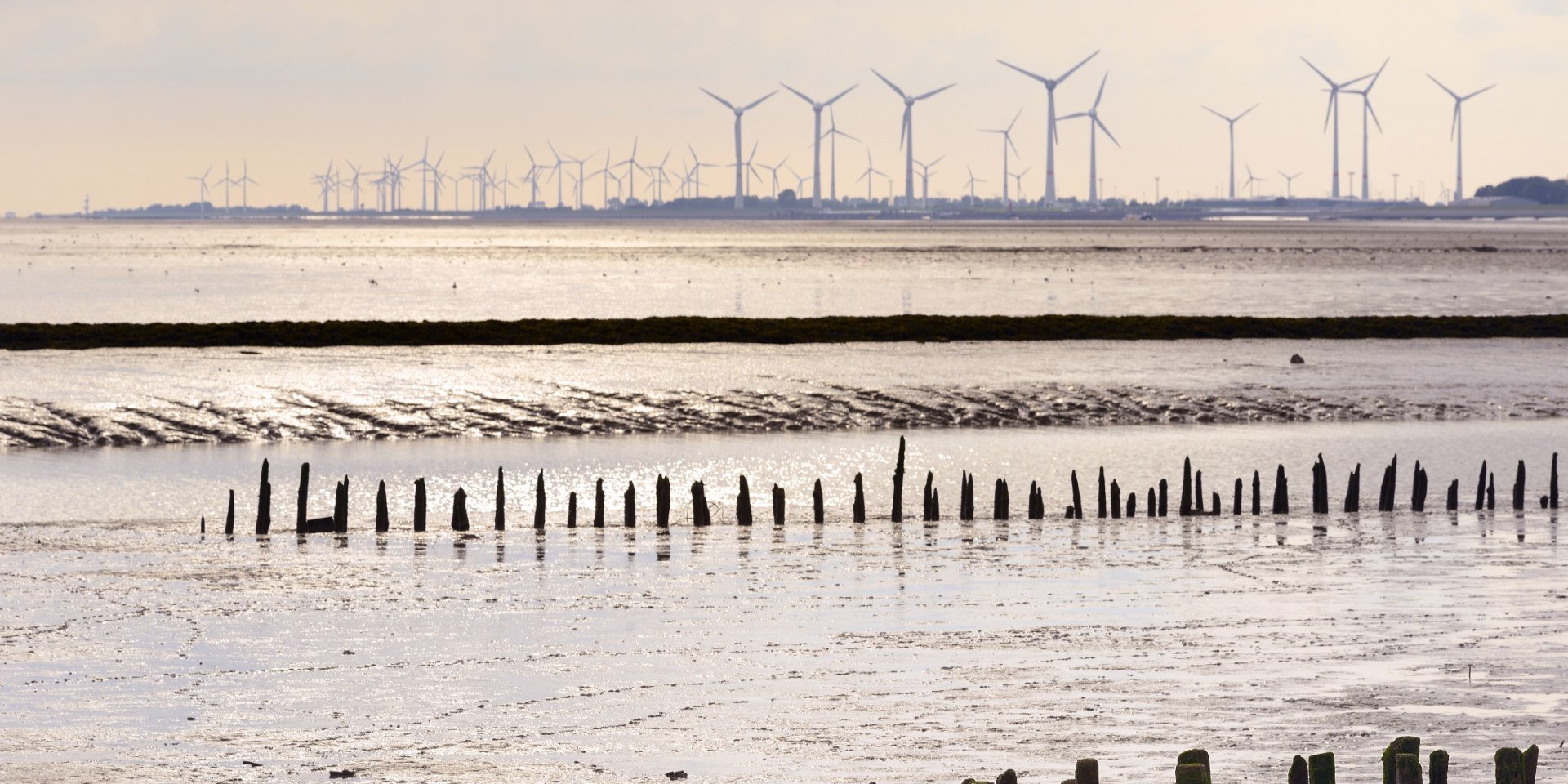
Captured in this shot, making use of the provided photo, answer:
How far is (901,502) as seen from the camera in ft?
119

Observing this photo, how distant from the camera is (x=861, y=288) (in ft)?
465

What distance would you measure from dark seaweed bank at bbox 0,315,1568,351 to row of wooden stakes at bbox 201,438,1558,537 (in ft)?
123

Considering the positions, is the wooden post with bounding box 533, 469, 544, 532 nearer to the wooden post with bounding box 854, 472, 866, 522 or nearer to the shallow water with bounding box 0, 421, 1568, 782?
the shallow water with bounding box 0, 421, 1568, 782

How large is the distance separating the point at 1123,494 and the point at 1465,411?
20.6m

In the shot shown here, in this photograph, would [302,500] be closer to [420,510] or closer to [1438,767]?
[420,510]

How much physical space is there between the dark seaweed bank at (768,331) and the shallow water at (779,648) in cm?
3632

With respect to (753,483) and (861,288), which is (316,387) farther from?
(861,288)

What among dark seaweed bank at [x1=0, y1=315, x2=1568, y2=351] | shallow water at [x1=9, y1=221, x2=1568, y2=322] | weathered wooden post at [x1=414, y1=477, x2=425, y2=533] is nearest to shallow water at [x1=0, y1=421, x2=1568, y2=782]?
weathered wooden post at [x1=414, y1=477, x2=425, y2=533]

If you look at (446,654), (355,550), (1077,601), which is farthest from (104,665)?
(1077,601)

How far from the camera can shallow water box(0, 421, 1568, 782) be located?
61.3ft

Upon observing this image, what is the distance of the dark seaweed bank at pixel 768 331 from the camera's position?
72125 mm

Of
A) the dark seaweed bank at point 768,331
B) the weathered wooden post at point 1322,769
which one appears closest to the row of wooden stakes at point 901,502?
the weathered wooden post at point 1322,769

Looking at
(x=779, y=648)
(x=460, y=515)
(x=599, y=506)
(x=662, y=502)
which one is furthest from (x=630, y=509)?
(x=779, y=648)

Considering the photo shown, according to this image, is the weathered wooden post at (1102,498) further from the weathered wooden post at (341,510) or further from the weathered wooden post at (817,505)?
the weathered wooden post at (341,510)
